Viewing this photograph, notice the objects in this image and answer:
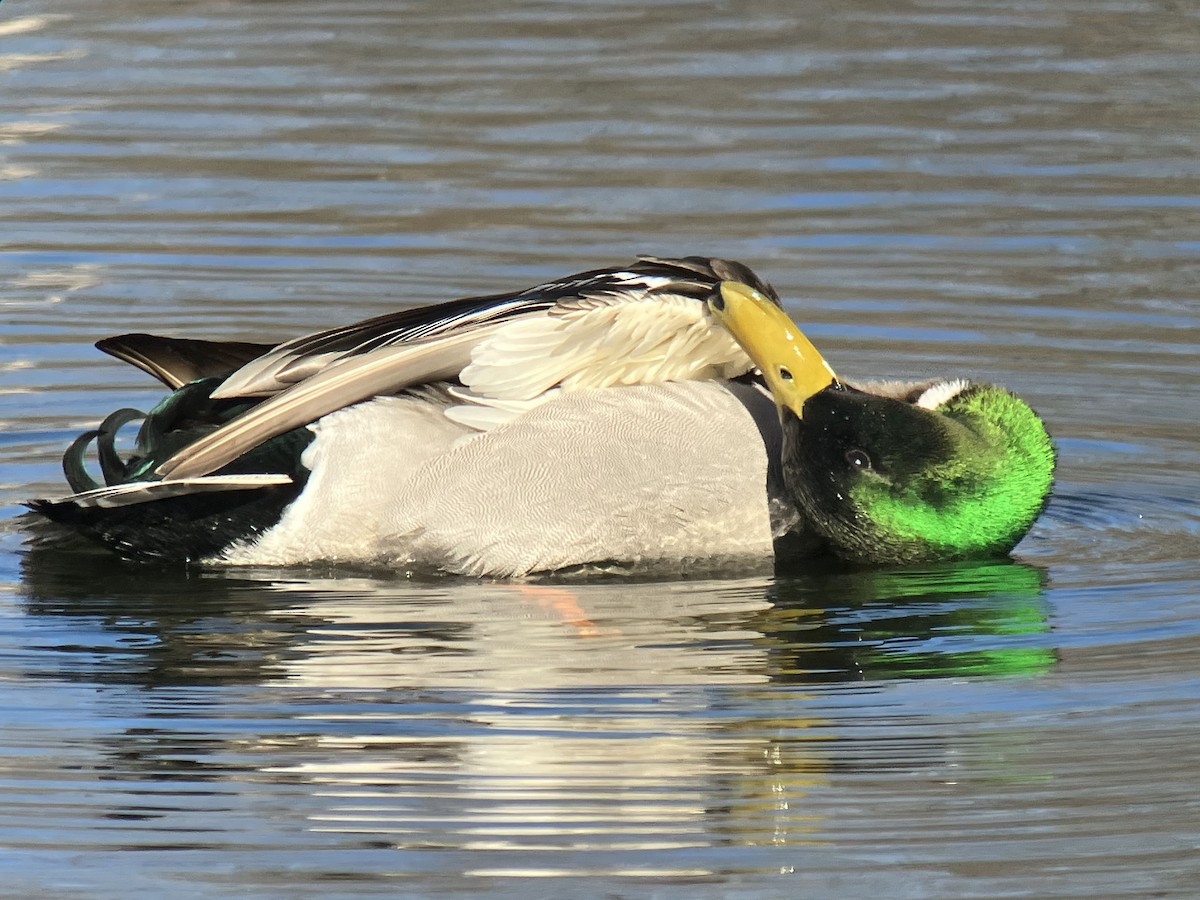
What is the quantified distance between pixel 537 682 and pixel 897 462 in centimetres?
147

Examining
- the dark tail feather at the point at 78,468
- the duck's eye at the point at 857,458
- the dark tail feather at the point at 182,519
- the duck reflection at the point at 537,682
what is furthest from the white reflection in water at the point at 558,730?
the dark tail feather at the point at 78,468

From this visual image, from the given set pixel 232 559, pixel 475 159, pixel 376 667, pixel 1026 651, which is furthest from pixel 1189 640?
pixel 475 159

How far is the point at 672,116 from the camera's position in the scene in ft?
42.5

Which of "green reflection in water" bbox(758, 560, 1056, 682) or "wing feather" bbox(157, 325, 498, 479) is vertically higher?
"wing feather" bbox(157, 325, 498, 479)

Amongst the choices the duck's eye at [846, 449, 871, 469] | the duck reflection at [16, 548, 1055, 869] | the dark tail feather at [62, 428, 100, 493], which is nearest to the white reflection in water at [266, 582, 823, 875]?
the duck reflection at [16, 548, 1055, 869]

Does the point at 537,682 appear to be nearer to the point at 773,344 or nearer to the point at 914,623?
the point at 914,623

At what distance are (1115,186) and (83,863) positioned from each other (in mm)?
8047

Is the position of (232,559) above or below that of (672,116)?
below

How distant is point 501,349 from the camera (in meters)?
6.79

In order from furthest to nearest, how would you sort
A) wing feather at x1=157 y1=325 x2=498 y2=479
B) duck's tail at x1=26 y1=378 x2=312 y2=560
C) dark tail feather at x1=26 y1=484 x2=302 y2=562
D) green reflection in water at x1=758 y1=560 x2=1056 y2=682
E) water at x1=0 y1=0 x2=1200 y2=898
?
dark tail feather at x1=26 y1=484 x2=302 y2=562, duck's tail at x1=26 y1=378 x2=312 y2=560, wing feather at x1=157 y1=325 x2=498 y2=479, green reflection in water at x1=758 y1=560 x2=1056 y2=682, water at x1=0 y1=0 x2=1200 y2=898

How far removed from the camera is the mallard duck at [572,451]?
677cm

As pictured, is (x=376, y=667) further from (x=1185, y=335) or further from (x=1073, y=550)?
(x=1185, y=335)

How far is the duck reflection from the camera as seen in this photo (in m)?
5.23

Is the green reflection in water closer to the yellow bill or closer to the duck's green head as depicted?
the duck's green head
